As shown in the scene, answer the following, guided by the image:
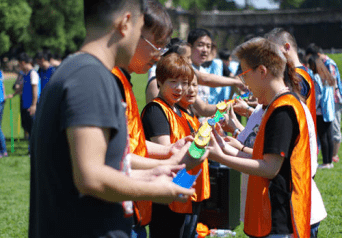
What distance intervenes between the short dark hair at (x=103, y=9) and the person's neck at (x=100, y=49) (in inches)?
2.4

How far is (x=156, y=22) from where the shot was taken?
2498 millimetres

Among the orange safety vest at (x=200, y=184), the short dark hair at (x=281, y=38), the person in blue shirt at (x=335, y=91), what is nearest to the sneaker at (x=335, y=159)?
the person in blue shirt at (x=335, y=91)

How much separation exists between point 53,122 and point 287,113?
135cm

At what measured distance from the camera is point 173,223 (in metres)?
3.40

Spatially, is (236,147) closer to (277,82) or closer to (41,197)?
(277,82)

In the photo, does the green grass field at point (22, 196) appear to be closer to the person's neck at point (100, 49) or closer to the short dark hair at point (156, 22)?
the short dark hair at point (156, 22)

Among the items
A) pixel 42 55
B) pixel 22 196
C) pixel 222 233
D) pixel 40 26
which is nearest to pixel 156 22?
pixel 222 233

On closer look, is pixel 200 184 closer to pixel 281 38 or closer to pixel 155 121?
pixel 155 121

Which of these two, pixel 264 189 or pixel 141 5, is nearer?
pixel 141 5

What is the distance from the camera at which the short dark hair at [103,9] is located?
5.30 feet

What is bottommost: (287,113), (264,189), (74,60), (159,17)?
(264,189)

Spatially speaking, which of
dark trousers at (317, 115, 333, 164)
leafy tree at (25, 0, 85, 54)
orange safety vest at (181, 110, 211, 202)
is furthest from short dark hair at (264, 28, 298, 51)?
leafy tree at (25, 0, 85, 54)

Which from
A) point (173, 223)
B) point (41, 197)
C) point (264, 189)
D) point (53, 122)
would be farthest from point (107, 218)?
point (173, 223)

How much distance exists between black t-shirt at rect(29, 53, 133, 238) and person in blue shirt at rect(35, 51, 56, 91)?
878 cm
